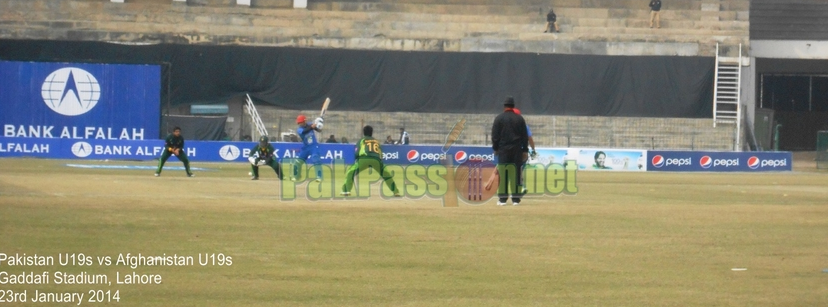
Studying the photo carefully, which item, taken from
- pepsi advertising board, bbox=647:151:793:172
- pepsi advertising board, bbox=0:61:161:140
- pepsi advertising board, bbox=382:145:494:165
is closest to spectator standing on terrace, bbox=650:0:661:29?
pepsi advertising board, bbox=647:151:793:172

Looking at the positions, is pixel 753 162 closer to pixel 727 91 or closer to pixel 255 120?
pixel 727 91

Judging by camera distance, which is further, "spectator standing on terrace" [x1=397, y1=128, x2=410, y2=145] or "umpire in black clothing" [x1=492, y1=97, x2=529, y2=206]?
"spectator standing on terrace" [x1=397, y1=128, x2=410, y2=145]

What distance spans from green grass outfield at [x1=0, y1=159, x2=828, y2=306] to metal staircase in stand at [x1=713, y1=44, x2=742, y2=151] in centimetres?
2981

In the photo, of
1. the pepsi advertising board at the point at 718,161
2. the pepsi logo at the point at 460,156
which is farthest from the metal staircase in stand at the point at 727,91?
the pepsi logo at the point at 460,156

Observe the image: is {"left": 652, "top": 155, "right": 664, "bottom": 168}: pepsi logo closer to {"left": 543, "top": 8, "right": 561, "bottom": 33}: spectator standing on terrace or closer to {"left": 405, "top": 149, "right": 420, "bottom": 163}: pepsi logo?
{"left": 405, "top": 149, "right": 420, "bottom": 163}: pepsi logo

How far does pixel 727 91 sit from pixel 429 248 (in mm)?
40237

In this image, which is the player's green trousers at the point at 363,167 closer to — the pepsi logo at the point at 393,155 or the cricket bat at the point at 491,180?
the cricket bat at the point at 491,180

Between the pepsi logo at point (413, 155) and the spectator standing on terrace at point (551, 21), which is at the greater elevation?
the spectator standing on terrace at point (551, 21)

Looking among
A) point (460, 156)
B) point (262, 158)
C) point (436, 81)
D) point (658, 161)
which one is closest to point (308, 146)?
point (262, 158)

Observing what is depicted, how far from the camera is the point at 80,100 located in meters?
42.8

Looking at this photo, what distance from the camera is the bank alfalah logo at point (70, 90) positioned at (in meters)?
42.4

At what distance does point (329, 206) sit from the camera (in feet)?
57.1

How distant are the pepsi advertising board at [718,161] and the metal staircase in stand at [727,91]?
15.0 ft

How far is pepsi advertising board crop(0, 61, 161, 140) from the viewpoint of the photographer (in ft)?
139
